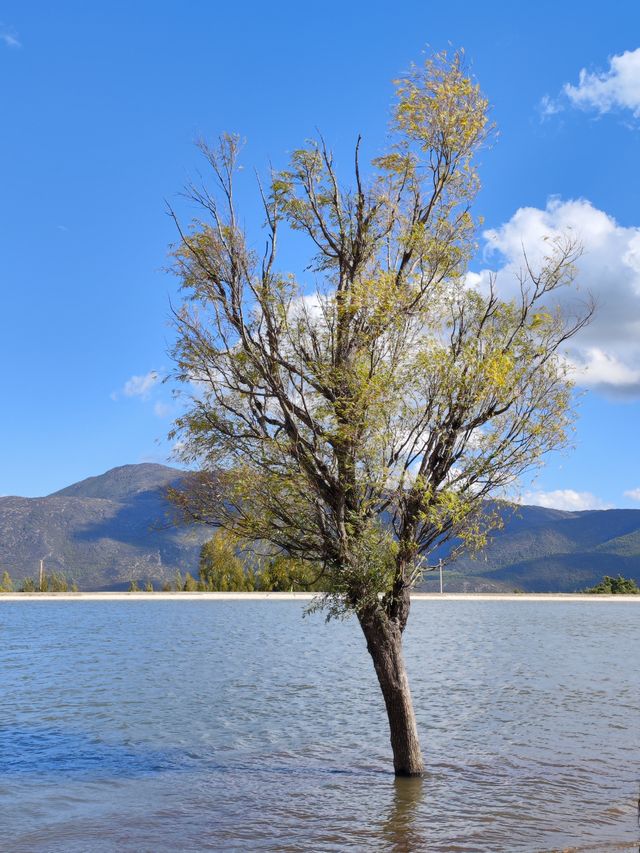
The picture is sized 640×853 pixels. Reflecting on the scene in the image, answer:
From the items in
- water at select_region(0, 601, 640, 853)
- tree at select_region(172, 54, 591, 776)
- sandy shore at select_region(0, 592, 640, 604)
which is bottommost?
water at select_region(0, 601, 640, 853)

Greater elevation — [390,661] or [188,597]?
[390,661]

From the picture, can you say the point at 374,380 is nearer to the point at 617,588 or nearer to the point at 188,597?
the point at 188,597

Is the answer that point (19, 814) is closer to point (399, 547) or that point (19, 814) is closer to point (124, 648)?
point (399, 547)

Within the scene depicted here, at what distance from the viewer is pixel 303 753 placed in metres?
20.8

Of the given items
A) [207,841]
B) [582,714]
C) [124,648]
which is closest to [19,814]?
[207,841]

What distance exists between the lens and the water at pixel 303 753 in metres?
14.6

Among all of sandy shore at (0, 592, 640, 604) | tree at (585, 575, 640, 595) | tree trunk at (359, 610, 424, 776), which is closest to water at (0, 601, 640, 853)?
tree trunk at (359, 610, 424, 776)

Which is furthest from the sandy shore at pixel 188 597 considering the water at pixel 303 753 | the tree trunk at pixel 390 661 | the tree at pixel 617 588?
the tree trunk at pixel 390 661

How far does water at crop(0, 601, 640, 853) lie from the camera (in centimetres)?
1461

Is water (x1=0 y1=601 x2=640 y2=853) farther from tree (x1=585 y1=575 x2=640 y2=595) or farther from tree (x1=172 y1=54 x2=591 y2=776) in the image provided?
tree (x1=585 y1=575 x2=640 y2=595)

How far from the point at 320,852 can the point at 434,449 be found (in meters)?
7.41

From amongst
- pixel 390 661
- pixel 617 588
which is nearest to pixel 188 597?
pixel 617 588

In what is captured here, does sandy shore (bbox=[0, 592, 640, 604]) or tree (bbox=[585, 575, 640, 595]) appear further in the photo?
tree (bbox=[585, 575, 640, 595])

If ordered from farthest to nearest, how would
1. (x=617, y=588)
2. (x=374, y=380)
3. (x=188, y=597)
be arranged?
1. (x=617, y=588)
2. (x=188, y=597)
3. (x=374, y=380)
